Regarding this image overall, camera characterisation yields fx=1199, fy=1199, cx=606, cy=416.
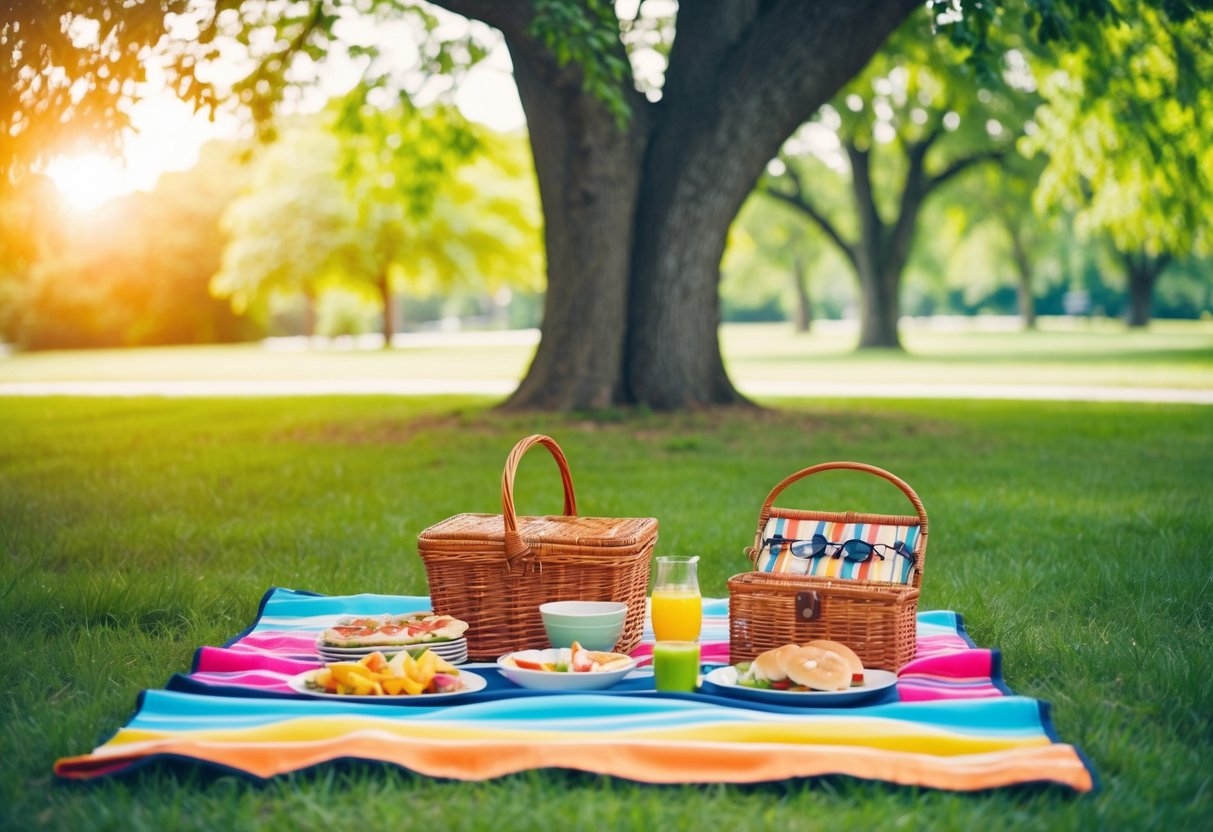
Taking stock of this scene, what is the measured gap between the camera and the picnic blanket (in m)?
2.76

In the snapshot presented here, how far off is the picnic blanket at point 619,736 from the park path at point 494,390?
1251 centimetres

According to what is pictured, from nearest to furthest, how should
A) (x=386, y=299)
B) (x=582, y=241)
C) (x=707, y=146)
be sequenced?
1. (x=707, y=146)
2. (x=582, y=241)
3. (x=386, y=299)

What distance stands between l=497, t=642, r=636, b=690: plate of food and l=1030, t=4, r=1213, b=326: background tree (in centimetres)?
942

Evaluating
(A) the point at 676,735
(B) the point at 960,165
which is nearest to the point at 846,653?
(A) the point at 676,735

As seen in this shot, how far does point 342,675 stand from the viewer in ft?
10.7

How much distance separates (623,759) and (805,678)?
2.23 feet

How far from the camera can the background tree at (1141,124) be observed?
1220 centimetres

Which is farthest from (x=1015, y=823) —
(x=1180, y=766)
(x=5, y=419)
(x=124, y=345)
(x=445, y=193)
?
(x=124, y=345)

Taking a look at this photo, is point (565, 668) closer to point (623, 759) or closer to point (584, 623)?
point (584, 623)

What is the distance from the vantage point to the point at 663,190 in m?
11.3

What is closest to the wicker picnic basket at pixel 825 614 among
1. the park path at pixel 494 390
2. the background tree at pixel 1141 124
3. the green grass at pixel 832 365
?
the background tree at pixel 1141 124

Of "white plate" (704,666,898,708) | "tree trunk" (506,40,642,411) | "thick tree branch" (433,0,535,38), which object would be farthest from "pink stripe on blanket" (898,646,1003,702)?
"tree trunk" (506,40,642,411)

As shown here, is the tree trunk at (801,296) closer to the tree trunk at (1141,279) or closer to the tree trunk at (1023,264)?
the tree trunk at (1023,264)

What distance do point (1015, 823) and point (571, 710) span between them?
112cm
